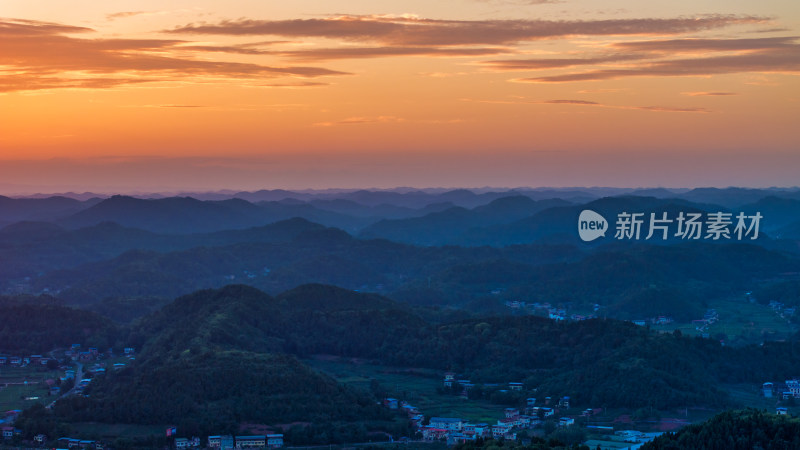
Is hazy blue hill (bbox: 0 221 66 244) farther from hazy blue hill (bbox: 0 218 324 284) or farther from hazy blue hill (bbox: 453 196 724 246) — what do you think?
hazy blue hill (bbox: 453 196 724 246)

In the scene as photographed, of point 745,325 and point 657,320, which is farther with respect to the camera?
point 657,320

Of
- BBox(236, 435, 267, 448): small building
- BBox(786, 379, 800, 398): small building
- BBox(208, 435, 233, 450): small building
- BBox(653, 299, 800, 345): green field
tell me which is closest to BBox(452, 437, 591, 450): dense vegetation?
BBox(236, 435, 267, 448): small building

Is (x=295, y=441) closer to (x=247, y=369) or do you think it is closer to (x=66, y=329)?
(x=247, y=369)

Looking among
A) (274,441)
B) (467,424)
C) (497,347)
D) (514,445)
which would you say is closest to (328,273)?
(497,347)

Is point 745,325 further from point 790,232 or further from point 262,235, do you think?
point 262,235

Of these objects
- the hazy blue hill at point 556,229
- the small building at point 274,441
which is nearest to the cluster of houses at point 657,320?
the small building at point 274,441

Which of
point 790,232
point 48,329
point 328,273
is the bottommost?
point 48,329
